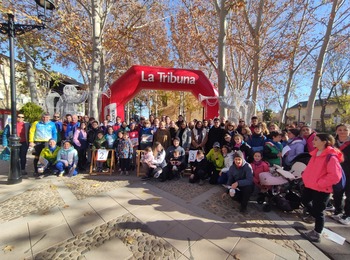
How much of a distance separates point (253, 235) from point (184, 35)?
16.1m

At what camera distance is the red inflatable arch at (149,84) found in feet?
27.8

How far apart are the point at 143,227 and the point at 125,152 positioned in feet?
10.7

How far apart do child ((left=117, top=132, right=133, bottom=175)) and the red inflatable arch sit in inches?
101

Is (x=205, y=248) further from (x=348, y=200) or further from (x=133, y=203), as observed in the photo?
(x=348, y=200)

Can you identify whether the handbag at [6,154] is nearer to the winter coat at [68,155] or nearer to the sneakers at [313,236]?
the winter coat at [68,155]

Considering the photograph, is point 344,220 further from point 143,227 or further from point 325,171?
point 143,227

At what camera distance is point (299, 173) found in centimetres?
396

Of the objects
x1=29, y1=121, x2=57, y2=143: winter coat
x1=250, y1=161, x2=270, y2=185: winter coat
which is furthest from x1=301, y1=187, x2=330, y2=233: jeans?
x1=29, y1=121, x2=57, y2=143: winter coat

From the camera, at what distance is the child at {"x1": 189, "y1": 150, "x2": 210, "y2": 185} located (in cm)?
543

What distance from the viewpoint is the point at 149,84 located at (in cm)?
870

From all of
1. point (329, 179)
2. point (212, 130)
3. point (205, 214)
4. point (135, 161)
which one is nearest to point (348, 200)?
point (329, 179)

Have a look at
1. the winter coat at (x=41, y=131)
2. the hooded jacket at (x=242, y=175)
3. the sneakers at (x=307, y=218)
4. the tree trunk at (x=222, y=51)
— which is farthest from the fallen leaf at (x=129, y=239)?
the tree trunk at (x=222, y=51)

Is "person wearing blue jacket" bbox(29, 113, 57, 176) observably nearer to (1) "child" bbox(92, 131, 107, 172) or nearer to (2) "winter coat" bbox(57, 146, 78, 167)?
(2) "winter coat" bbox(57, 146, 78, 167)

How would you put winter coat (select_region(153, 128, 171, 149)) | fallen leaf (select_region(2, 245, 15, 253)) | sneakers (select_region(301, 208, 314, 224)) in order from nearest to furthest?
fallen leaf (select_region(2, 245, 15, 253)) → sneakers (select_region(301, 208, 314, 224)) → winter coat (select_region(153, 128, 171, 149))
